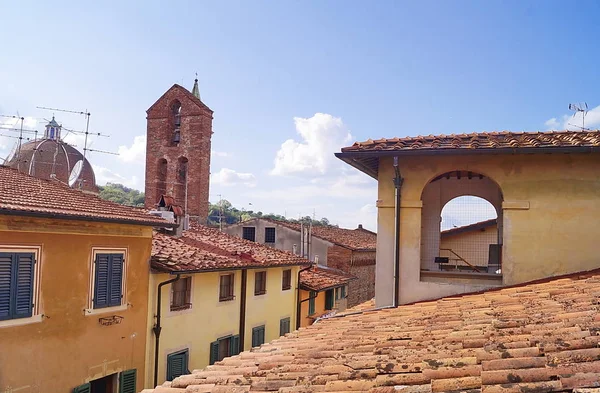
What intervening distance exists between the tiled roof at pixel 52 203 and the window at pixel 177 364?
3824 mm

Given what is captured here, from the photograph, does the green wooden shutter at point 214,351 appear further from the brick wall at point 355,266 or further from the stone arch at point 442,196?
the brick wall at point 355,266

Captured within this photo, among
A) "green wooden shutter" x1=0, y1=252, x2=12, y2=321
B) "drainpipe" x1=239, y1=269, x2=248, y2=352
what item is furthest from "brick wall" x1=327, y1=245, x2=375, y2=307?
"green wooden shutter" x1=0, y1=252, x2=12, y2=321

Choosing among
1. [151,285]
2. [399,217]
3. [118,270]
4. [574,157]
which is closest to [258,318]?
[151,285]

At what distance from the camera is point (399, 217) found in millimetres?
8430

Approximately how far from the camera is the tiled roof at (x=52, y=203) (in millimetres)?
9109

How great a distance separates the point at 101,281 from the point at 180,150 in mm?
13750

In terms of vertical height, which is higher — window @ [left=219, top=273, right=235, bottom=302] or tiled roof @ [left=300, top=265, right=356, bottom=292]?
window @ [left=219, top=273, right=235, bottom=302]

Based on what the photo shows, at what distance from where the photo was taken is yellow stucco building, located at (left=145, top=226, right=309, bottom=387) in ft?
43.3

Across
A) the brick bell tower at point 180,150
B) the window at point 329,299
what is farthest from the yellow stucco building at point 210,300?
the window at point 329,299

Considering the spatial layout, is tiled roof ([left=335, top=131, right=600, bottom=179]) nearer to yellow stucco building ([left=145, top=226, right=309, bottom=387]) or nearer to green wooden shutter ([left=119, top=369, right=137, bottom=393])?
yellow stucco building ([left=145, top=226, right=309, bottom=387])

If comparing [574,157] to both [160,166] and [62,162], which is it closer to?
→ [160,166]

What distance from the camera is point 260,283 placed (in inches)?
730

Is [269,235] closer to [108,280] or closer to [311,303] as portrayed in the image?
[311,303]

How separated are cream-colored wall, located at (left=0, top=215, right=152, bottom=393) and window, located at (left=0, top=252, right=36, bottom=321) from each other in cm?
14
